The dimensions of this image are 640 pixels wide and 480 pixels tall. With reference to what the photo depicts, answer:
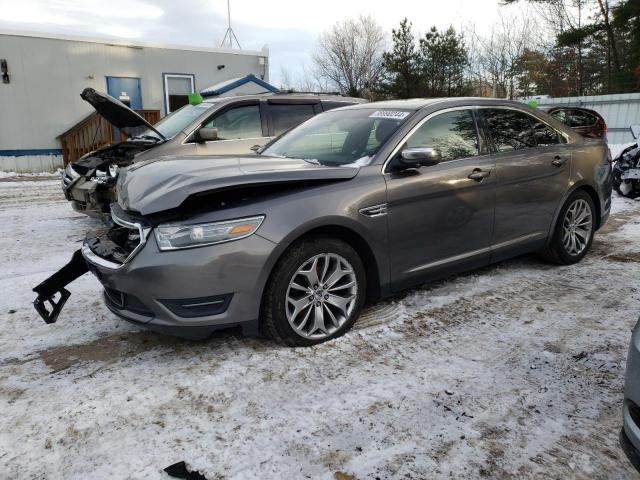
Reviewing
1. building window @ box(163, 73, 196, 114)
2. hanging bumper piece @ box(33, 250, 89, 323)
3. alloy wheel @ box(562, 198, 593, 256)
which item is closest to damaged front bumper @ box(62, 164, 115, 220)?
hanging bumper piece @ box(33, 250, 89, 323)

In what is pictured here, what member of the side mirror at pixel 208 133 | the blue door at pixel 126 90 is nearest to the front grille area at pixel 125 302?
the side mirror at pixel 208 133

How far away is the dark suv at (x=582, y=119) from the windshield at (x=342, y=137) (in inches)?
345

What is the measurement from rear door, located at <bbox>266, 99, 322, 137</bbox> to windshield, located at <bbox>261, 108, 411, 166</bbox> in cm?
277

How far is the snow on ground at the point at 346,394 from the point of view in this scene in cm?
223

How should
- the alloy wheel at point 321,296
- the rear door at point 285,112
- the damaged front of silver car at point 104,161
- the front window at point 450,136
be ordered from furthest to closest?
1. the rear door at point 285,112
2. the damaged front of silver car at point 104,161
3. the front window at point 450,136
4. the alloy wheel at point 321,296

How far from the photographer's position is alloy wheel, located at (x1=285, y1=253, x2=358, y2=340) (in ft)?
10.4

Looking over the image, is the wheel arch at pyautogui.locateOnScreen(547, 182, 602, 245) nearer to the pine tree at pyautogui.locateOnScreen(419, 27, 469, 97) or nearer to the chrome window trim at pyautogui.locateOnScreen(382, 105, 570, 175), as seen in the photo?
the chrome window trim at pyautogui.locateOnScreen(382, 105, 570, 175)

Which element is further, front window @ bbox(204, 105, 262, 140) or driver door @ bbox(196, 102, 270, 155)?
front window @ bbox(204, 105, 262, 140)

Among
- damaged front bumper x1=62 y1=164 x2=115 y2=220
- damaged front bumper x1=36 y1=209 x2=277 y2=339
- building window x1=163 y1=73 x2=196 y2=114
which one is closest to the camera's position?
damaged front bumper x1=36 y1=209 x2=277 y2=339

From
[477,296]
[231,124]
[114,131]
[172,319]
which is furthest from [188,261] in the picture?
[114,131]

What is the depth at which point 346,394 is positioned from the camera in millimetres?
2736

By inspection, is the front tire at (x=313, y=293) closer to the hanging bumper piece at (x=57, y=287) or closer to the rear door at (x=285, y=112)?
the hanging bumper piece at (x=57, y=287)

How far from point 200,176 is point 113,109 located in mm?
2996

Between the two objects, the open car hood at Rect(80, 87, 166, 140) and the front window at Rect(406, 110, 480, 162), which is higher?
the open car hood at Rect(80, 87, 166, 140)
